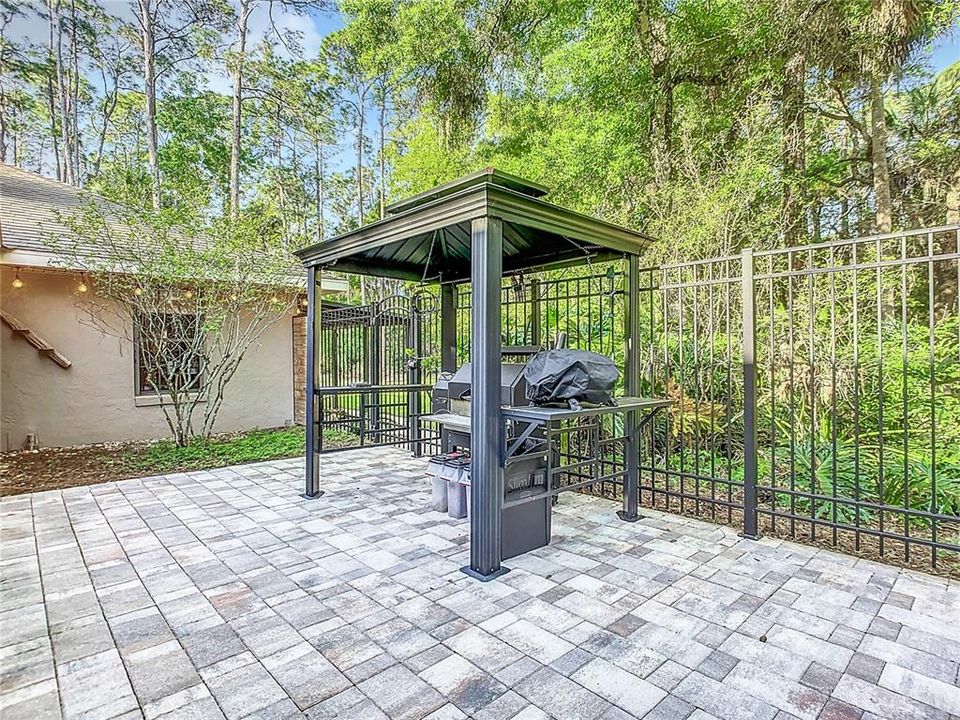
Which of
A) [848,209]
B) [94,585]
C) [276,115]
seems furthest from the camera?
[276,115]

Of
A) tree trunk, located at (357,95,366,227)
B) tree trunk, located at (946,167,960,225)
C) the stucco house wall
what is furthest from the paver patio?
tree trunk, located at (357,95,366,227)

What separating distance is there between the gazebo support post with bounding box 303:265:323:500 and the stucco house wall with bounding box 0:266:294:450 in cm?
427

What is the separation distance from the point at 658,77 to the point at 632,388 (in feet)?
17.6

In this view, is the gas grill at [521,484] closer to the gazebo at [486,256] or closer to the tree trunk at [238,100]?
the gazebo at [486,256]

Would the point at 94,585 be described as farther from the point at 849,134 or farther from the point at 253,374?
the point at 849,134

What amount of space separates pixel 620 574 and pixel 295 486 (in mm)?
3422

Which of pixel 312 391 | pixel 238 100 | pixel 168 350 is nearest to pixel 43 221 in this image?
pixel 168 350

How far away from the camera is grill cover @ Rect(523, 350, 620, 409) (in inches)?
120

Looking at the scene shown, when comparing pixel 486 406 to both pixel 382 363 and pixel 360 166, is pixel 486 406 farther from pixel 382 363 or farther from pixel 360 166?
pixel 360 166

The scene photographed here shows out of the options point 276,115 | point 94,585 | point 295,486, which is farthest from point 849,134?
point 276,115

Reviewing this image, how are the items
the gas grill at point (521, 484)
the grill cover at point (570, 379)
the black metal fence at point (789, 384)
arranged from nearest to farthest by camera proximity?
1. the grill cover at point (570, 379)
2. the gas grill at point (521, 484)
3. the black metal fence at point (789, 384)

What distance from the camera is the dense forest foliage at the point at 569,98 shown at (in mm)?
5949

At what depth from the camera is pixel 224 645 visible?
2217 mm

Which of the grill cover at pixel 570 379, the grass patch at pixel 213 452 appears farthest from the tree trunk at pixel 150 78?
the grill cover at pixel 570 379
